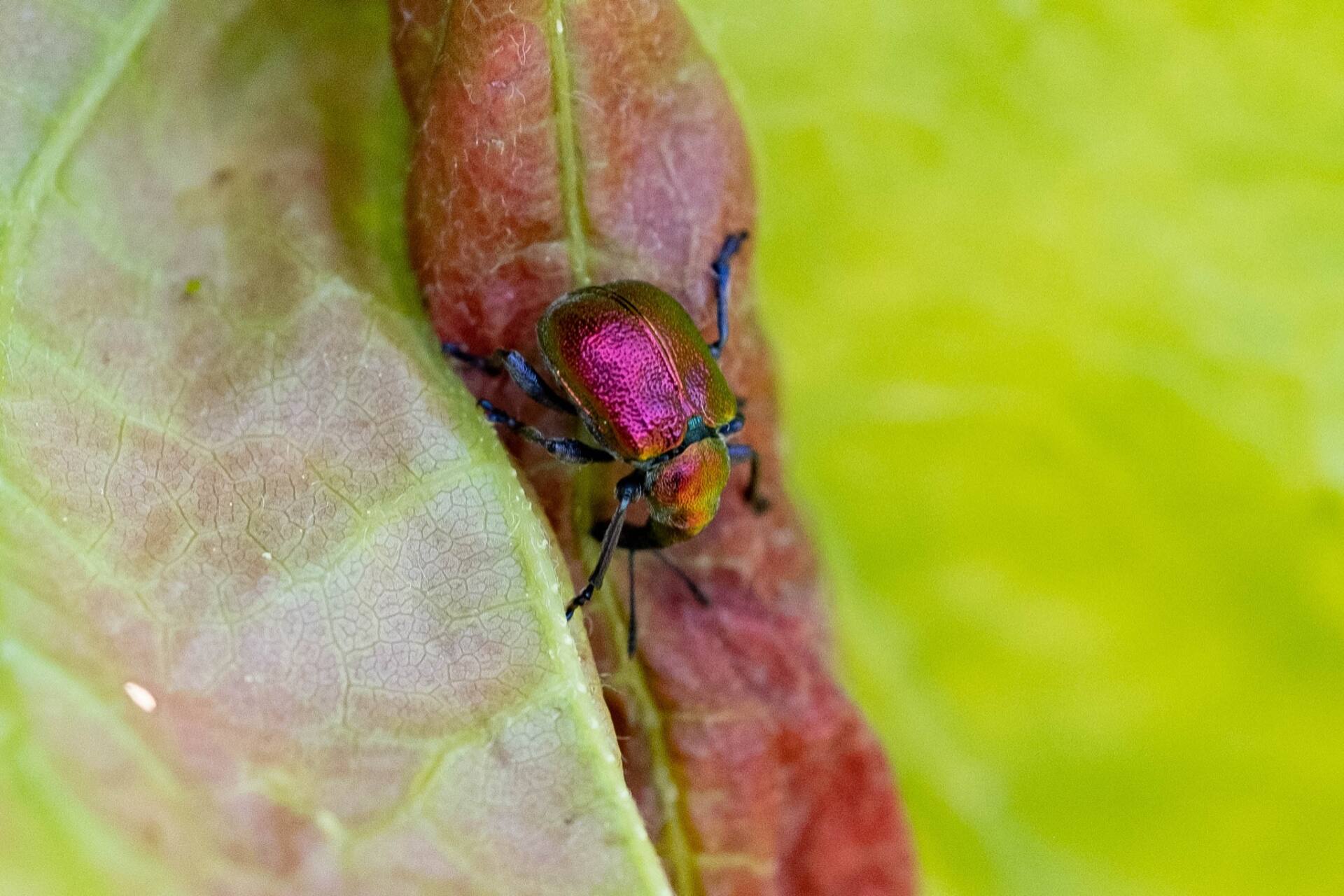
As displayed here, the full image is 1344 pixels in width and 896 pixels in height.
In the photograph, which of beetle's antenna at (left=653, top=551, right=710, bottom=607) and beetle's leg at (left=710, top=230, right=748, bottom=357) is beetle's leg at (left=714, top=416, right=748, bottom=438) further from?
beetle's antenna at (left=653, top=551, right=710, bottom=607)

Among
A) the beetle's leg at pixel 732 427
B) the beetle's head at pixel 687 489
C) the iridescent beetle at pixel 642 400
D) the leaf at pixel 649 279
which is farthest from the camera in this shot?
the beetle's leg at pixel 732 427

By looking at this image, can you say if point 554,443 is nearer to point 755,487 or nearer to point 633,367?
point 633,367

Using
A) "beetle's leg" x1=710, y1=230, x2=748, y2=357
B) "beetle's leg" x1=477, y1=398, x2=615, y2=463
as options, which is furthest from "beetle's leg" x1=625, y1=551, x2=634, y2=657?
"beetle's leg" x1=710, y1=230, x2=748, y2=357

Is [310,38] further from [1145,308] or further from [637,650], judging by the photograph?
[1145,308]

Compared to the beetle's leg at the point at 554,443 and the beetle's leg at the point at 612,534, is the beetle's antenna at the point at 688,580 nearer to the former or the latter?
the beetle's leg at the point at 612,534

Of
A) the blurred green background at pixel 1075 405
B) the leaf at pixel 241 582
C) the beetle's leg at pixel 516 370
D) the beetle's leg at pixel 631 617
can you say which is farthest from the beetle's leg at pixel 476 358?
the blurred green background at pixel 1075 405
